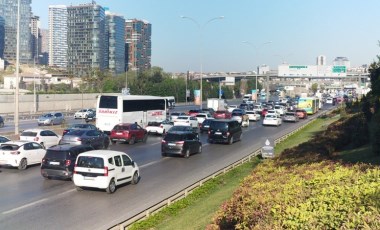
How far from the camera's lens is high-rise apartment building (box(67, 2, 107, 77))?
547 ft

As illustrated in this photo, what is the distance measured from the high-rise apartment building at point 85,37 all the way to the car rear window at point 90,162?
14938 cm

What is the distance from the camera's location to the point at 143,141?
119ft

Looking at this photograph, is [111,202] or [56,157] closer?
[111,202]

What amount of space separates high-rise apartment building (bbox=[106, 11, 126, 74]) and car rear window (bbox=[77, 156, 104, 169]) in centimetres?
16344

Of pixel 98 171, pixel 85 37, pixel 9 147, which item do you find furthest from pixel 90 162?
pixel 85 37

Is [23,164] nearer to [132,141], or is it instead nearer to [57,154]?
[57,154]

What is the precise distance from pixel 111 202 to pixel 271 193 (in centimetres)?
911

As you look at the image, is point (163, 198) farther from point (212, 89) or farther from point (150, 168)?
point (212, 89)

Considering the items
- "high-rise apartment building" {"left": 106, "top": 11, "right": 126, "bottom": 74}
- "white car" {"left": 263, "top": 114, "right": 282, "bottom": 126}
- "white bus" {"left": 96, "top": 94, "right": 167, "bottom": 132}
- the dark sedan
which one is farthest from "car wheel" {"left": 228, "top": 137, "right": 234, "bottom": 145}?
"high-rise apartment building" {"left": 106, "top": 11, "right": 126, "bottom": 74}

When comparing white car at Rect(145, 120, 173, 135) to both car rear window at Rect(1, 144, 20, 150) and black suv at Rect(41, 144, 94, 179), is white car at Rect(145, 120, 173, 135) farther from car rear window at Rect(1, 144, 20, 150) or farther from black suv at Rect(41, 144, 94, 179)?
black suv at Rect(41, 144, 94, 179)

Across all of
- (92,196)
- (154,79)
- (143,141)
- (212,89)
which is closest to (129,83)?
(154,79)

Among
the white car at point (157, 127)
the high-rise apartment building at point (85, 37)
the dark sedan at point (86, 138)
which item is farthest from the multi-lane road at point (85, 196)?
the high-rise apartment building at point (85, 37)

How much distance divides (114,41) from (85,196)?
17090cm

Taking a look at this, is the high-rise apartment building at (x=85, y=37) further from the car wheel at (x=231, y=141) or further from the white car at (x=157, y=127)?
the car wheel at (x=231, y=141)
